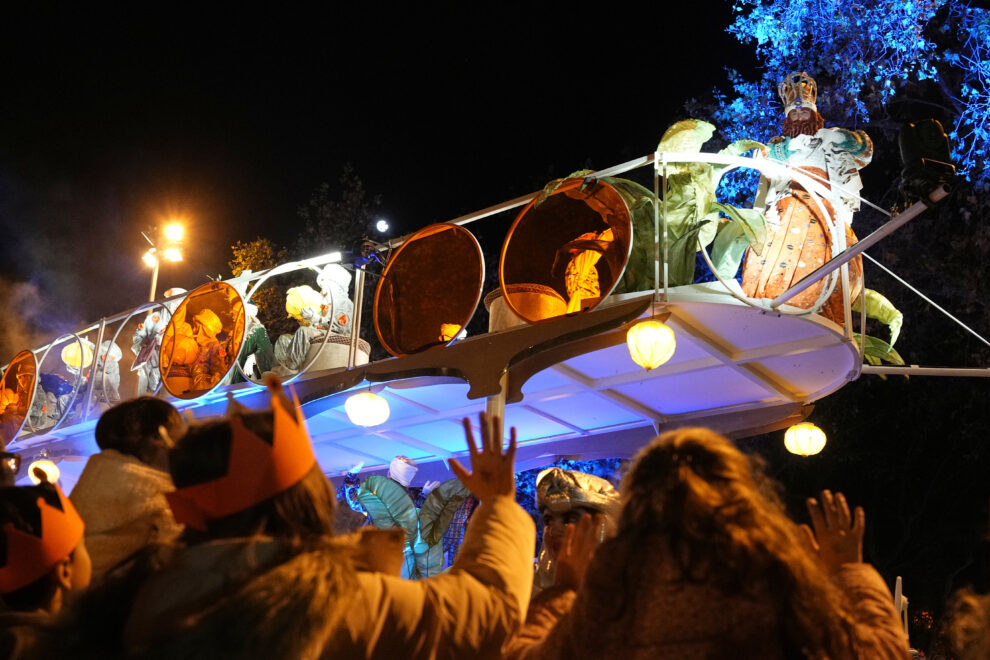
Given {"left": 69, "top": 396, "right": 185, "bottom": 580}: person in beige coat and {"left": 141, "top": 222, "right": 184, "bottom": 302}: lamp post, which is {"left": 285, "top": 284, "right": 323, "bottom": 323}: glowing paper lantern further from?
{"left": 69, "top": 396, "right": 185, "bottom": 580}: person in beige coat

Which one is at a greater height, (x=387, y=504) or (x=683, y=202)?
(x=683, y=202)

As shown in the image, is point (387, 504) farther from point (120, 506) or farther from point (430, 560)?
point (120, 506)

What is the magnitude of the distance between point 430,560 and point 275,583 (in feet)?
20.1

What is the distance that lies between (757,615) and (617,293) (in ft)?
12.8

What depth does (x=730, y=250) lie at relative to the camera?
5.80 metres

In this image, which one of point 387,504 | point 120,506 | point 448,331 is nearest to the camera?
point 120,506

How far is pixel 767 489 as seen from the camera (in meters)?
2.13

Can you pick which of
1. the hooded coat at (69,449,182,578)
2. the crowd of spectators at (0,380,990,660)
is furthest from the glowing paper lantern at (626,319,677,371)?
the hooded coat at (69,449,182,578)

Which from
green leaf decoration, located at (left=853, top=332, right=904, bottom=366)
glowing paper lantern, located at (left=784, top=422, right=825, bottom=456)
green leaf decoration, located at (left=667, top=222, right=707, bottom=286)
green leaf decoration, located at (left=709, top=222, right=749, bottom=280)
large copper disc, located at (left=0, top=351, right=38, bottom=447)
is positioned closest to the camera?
green leaf decoration, located at (left=667, top=222, right=707, bottom=286)

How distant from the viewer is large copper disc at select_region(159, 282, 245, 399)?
740 centimetres

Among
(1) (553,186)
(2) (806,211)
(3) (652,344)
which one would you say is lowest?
(3) (652,344)

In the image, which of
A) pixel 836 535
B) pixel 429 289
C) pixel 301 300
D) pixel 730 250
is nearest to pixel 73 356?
pixel 301 300

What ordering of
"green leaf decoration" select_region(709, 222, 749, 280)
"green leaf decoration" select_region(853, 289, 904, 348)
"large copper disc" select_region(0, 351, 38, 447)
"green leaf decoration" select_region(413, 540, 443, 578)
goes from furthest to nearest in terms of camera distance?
1. "large copper disc" select_region(0, 351, 38, 447)
2. "green leaf decoration" select_region(413, 540, 443, 578)
3. "green leaf decoration" select_region(853, 289, 904, 348)
4. "green leaf decoration" select_region(709, 222, 749, 280)

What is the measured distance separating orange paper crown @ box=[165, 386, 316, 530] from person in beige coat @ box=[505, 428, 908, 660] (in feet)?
2.33
